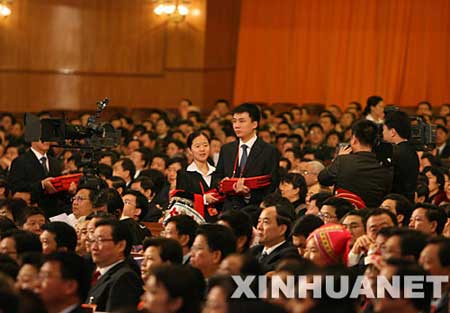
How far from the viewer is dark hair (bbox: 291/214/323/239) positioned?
667 cm

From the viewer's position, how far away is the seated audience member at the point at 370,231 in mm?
6477

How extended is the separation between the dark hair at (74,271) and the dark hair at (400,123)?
316 cm

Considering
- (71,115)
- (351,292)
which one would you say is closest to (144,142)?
(71,115)

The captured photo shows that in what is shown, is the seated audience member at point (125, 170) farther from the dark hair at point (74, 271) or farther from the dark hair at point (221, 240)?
the dark hair at point (74, 271)

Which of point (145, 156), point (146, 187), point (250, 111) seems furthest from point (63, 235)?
point (145, 156)

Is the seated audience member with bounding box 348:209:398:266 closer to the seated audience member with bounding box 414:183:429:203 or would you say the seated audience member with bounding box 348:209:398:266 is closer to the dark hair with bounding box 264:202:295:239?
the dark hair with bounding box 264:202:295:239

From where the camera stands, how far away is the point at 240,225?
6645mm

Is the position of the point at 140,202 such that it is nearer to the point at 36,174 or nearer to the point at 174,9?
the point at 36,174

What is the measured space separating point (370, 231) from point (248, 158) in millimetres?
1676

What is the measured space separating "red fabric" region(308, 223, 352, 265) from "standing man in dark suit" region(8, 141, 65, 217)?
3.51 metres

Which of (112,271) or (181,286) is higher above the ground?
(181,286)

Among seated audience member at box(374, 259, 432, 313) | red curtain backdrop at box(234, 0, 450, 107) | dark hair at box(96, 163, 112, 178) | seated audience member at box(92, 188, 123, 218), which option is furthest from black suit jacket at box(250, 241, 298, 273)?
red curtain backdrop at box(234, 0, 450, 107)

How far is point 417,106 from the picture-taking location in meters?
16.2

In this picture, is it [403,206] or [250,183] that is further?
[250,183]
